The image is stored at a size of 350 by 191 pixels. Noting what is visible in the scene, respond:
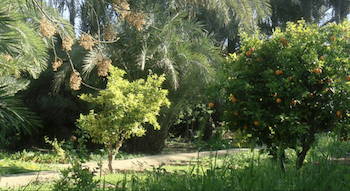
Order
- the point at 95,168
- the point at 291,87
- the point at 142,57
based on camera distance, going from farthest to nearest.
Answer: the point at 142,57
the point at 95,168
the point at 291,87

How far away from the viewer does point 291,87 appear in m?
5.57

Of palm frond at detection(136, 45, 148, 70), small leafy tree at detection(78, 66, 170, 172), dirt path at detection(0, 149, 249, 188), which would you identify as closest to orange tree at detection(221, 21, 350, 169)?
dirt path at detection(0, 149, 249, 188)

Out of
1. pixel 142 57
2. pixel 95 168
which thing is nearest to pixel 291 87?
pixel 95 168

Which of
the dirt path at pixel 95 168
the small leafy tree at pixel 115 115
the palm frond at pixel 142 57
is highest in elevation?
the palm frond at pixel 142 57

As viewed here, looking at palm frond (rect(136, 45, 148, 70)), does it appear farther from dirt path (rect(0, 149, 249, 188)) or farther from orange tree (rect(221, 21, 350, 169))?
orange tree (rect(221, 21, 350, 169))

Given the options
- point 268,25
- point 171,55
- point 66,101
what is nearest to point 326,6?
point 268,25

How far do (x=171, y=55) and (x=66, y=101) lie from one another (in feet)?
14.5

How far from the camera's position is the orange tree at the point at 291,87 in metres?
5.41

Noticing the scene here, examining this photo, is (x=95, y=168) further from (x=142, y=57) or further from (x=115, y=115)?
(x=142, y=57)

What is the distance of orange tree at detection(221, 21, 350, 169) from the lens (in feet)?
17.7

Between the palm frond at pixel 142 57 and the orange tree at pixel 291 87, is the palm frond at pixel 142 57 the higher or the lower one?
the higher one

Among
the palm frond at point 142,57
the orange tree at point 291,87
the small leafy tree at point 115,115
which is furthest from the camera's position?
the palm frond at point 142,57

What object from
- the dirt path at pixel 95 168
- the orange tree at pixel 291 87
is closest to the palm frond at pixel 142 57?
the dirt path at pixel 95 168

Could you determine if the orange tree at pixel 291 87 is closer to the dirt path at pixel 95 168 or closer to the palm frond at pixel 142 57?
the dirt path at pixel 95 168
